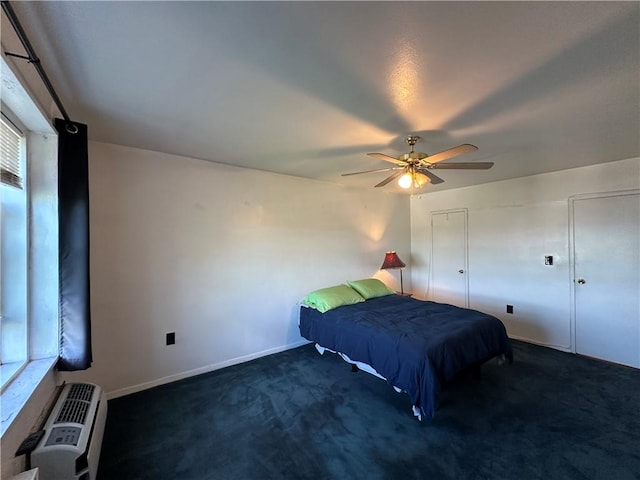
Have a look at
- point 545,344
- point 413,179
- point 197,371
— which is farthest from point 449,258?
point 197,371

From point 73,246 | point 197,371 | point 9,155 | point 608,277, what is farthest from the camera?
point 608,277

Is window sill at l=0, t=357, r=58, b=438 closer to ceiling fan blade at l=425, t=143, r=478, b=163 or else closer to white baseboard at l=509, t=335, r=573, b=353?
ceiling fan blade at l=425, t=143, r=478, b=163

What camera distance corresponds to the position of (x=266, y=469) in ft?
5.69

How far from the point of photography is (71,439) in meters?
1.43

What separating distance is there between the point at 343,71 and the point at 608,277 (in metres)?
3.91

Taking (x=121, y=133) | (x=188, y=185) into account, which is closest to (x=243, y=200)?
(x=188, y=185)

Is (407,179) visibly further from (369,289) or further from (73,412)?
(73,412)

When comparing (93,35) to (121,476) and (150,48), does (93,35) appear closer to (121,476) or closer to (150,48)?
(150,48)

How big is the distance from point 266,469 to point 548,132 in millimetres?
3322

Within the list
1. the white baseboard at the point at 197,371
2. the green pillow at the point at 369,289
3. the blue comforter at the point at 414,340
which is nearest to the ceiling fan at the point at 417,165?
the blue comforter at the point at 414,340

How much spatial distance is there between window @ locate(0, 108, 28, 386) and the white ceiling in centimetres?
47

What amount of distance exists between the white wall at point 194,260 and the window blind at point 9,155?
905 millimetres

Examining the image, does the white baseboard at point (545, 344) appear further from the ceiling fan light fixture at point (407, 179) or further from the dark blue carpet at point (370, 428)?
the ceiling fan light fixture at point (407, 179)

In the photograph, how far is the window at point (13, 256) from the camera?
1.54m
